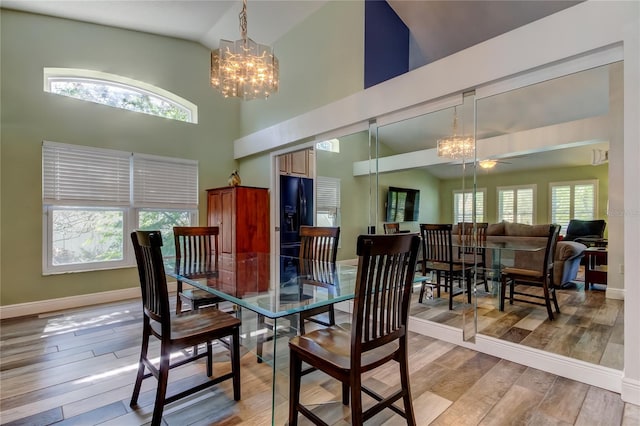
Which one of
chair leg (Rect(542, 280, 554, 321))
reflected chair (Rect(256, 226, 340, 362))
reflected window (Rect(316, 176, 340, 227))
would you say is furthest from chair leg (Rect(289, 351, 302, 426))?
reflected window (Rect(316, 176, 340, 227))

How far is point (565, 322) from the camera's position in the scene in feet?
8.00

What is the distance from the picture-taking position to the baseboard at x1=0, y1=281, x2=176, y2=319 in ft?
11.5

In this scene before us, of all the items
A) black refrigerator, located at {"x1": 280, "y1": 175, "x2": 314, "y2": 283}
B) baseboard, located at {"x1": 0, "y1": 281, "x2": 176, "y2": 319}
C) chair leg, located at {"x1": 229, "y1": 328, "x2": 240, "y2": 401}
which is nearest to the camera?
chair leg, located at {"x1": 229, "y1": 328, "x2": 240, "y2": 401}

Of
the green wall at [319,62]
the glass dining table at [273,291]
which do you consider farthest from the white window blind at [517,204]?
the green wall at [319,62]

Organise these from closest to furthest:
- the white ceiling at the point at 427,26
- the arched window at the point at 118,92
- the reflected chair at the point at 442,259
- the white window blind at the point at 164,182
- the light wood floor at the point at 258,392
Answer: the light wood floor at the point at 258,392
the white ceiling at the point at 427,26
the reflected chair at the point at 442,259
the arched window at the point at 118,92
the white window blind at the point at 164,182

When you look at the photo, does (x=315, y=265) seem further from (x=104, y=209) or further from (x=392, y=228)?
(x=104, y=209)

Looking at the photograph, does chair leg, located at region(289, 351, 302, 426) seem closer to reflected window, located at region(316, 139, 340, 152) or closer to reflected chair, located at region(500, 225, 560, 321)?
reflected chair, located at region(500, 225, 560, 321)

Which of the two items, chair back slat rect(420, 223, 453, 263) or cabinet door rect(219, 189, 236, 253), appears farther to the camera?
cabinet door rect(219, 189, 236, 253)

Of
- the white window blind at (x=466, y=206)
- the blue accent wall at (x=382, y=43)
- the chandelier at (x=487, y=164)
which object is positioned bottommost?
the white window blind at (x=466, y=206)

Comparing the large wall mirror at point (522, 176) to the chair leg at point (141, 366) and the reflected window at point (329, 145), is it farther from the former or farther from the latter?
the chair leg at point (141, 366)

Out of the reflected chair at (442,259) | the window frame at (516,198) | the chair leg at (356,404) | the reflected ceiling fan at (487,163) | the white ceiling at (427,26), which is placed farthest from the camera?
the reflected chair at (442,259)

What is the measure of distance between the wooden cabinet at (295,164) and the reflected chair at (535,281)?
9.47ft

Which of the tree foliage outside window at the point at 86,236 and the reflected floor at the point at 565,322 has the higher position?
the tree foliage outside window at the point at 86,236

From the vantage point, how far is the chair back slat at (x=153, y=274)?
5.18ft
